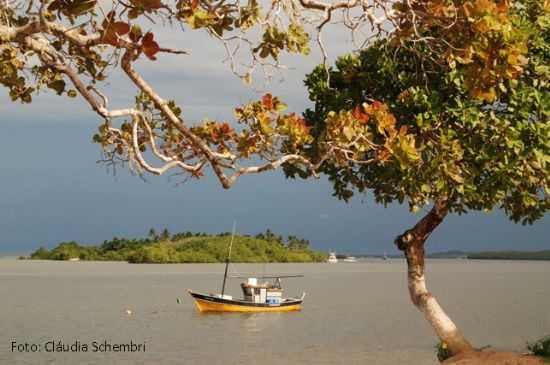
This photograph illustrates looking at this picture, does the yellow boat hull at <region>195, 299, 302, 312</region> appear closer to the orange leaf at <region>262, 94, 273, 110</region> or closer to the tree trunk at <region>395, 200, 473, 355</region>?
the tree trunk at <region>395, 200, 473, 355</region>

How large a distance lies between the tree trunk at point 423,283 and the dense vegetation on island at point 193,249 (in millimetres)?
117043

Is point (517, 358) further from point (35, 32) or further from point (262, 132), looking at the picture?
point (35, 32)

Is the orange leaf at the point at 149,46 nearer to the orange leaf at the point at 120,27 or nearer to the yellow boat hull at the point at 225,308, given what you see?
the orange leaf at the point at 120,27

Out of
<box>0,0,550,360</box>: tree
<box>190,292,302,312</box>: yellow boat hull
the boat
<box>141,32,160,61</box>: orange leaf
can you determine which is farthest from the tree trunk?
<box>190,292,302,312</box>: yellow boat hull

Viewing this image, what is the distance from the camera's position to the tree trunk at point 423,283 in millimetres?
17234

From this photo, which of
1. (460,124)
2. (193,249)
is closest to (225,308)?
(460,124)

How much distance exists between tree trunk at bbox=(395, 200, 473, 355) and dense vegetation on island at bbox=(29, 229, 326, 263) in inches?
4608

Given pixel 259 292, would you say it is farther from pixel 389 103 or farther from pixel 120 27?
pixel 120 27

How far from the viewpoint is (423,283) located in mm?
17656

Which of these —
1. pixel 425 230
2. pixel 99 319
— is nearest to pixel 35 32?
pixel 425 230

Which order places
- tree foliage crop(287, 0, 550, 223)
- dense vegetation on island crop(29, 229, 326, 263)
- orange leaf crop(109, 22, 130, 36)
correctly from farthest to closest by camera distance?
dense vegetation on island crop(29, 229, 326, 263) < tree foliage crop(287, 0, 550, 223) < orange leaf crop(109, 22, 130, 36)

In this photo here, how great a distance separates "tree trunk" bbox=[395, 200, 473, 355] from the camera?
56.5 feet

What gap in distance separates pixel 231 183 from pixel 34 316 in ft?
137

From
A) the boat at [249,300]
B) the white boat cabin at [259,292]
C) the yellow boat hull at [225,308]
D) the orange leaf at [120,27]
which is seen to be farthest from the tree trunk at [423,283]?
the white boat cabin at [259,292]
